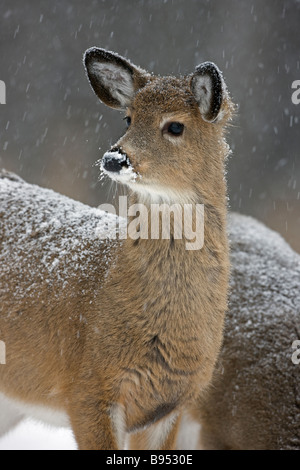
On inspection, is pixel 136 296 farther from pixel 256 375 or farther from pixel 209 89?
pixel 256 375

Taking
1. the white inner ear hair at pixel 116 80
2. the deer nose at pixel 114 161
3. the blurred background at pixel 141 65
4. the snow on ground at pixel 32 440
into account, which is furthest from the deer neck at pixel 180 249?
the blurred background at pixel 141 65

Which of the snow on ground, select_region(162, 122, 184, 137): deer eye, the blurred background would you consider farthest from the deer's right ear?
the blurred background

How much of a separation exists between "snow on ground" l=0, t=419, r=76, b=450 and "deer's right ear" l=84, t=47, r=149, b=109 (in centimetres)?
269

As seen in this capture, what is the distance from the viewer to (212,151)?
3.40 meters

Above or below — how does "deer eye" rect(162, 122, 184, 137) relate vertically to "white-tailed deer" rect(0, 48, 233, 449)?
above

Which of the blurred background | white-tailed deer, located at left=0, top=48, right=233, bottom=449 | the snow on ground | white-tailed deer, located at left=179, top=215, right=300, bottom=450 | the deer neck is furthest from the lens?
the blurred background

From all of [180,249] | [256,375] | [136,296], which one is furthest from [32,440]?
[180,249]

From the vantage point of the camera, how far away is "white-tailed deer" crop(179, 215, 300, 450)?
4.09 m

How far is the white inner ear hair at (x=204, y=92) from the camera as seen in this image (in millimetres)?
3080

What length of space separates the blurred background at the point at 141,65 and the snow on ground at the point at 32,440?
421cm

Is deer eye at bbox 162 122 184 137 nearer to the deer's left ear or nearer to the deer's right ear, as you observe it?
the deer's left ear

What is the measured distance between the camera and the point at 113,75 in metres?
3.52

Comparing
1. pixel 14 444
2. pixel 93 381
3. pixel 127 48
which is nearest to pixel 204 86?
pixel 93 381

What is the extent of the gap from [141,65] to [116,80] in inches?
233
